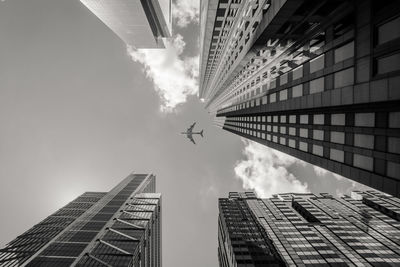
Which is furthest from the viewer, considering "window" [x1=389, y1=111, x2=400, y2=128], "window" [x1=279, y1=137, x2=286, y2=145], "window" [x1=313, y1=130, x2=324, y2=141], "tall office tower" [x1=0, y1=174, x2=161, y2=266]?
"tall office tower" [x1=0, y1=174, x2=161, y2=266]

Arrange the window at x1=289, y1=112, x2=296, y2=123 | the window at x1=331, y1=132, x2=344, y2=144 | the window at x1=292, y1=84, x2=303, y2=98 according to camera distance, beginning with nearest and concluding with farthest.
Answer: the window at x1=331, y1=132, x2=344, y2=144 → the window at x1=292, y1=84, x2=303, y2=98 → the window at x1=289, y1=112, x2=296, y2=123

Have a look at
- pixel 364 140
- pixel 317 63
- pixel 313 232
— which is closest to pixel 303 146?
Result: pixel 317 63

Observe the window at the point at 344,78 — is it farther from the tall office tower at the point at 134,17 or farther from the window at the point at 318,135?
the tall office tower at the point at 134,17

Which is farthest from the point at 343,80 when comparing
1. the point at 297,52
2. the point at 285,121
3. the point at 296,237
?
the point at 296,237

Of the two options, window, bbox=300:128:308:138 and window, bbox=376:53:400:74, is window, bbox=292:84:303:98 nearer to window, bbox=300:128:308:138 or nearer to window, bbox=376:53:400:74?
window, bbox=300:128:308:138

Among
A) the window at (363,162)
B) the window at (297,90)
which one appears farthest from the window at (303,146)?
the window at (363,162)

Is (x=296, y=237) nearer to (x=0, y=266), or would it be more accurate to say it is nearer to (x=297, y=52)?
(x=297, y=52)

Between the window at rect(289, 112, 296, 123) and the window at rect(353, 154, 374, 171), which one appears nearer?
the window at rect(353, 154, 374, 171)

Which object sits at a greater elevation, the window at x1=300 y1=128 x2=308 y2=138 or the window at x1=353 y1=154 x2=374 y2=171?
the window at x1=300 y1=128 x2=308 y2=138

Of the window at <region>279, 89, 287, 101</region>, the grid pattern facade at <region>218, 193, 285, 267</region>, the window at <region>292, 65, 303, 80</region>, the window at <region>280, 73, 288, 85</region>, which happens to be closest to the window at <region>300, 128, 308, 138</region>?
the window at <region>279, 89, 287, 101</region>
